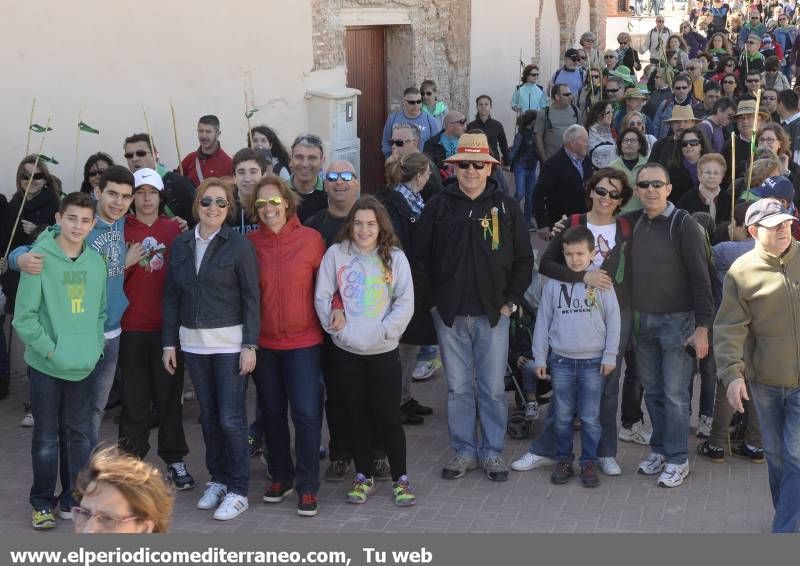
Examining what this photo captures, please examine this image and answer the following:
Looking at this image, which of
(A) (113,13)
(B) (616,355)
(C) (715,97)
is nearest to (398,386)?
(B) (616,355)

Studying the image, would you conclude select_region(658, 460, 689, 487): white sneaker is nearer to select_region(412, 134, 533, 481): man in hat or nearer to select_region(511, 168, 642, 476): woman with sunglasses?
select_region(511, 168, 642, 476): woman with sunglasses

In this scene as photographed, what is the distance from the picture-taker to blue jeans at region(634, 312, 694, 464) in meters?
6.82

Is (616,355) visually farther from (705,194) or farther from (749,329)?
(705,194)

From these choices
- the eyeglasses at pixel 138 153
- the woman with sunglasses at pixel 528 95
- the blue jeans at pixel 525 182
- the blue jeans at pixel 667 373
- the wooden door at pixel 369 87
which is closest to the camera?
the blue jeans at pixel 667 373

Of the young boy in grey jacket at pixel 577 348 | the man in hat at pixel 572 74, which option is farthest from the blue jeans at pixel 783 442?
the man in hat at pixel 572 74

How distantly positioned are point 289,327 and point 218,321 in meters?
0.38

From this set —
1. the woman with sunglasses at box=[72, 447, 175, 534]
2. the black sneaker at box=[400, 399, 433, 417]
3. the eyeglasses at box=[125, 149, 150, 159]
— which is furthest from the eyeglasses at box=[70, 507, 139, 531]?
the eyeglasses at box=[125, 149, 150, 159]

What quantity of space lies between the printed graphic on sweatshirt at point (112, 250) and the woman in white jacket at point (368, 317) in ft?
3.60

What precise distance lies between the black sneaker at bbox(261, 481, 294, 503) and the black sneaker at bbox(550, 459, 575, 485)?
1.52 m

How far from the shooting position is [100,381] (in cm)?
642

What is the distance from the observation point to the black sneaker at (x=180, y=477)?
6930 millimetres

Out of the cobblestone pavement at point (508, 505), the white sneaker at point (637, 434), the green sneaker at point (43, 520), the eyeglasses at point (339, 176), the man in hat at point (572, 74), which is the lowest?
the cobblestone pavement at point (508, 505)

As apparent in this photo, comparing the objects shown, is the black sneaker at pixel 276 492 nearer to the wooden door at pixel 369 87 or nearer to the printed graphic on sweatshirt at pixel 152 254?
the printed graphic on sweatshirt at pixel 152 254

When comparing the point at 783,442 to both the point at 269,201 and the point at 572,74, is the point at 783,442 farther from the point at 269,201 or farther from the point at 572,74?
the point at 572,74
